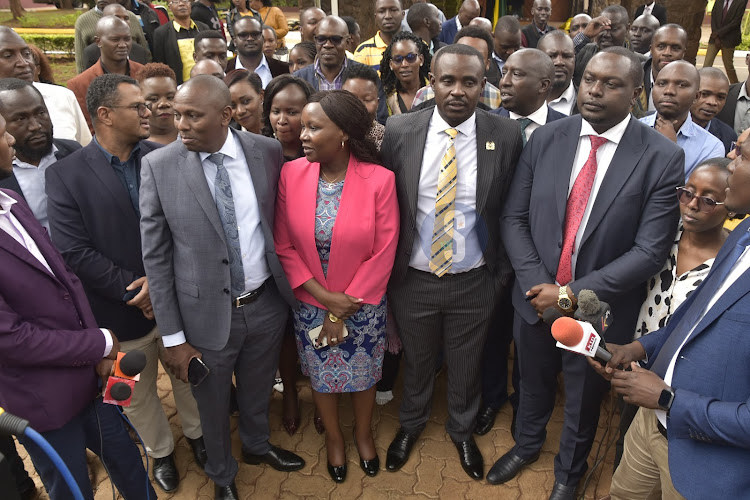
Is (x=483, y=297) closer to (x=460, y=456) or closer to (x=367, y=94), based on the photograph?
(x=460, y=456)

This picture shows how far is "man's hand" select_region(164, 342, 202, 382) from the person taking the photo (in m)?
2.99

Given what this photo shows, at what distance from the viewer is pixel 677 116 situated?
3.76 meters

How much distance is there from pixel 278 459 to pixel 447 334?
4.61ft

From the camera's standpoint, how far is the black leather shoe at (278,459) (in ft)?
12.0

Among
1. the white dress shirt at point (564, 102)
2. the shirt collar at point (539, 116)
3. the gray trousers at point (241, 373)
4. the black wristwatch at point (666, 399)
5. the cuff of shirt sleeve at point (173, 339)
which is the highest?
the shirt collar at point (539, 116)

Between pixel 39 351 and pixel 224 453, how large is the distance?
4.47 feet

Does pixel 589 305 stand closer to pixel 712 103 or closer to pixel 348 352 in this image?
pixel 348 352

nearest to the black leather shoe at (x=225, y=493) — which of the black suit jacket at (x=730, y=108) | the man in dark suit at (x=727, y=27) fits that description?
the black suit jacket at (x=730, y=108)

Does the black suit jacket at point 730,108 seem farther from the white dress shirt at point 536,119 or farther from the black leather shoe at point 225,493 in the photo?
the black leather shoe at point 225,493

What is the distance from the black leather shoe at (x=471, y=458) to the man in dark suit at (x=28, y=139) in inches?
115

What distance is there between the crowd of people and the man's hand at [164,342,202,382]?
0.01 meters

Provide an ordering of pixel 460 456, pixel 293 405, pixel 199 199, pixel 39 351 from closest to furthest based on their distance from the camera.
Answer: pixel 39 351, pixel 199 199, pixel 460 456, pixel 293 405

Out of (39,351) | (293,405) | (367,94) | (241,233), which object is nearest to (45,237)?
(39,351)

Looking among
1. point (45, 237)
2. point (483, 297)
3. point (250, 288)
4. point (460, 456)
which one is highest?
point (45, 237)
